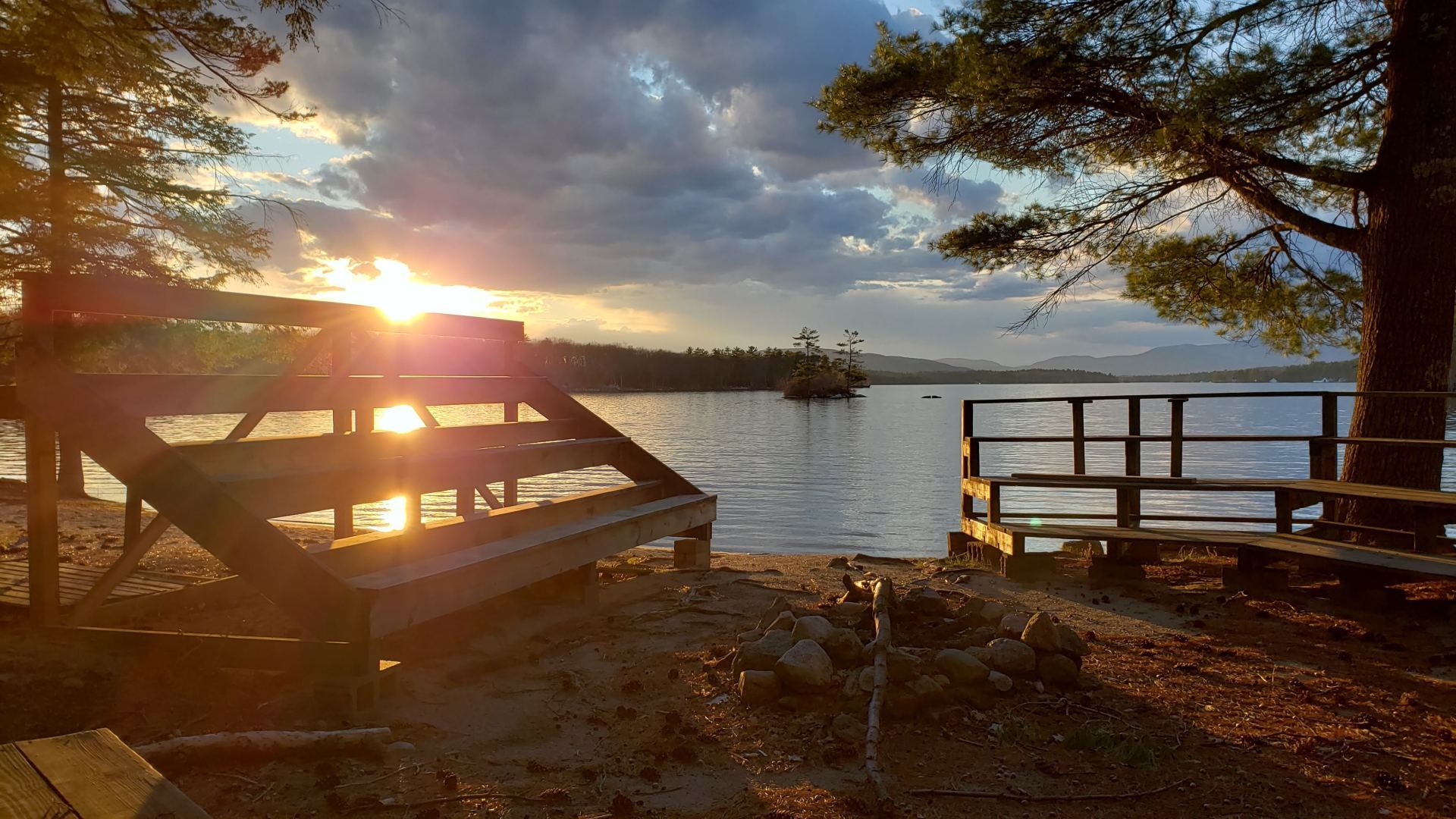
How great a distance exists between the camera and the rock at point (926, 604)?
5090 millimetres

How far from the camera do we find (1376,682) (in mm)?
4316

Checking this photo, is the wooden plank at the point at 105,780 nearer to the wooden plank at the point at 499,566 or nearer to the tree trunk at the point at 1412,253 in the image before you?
the wooden plank at the point at 499,566

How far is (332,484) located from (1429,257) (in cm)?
917

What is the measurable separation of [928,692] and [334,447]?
370 centimetres

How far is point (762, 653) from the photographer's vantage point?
4168 mm

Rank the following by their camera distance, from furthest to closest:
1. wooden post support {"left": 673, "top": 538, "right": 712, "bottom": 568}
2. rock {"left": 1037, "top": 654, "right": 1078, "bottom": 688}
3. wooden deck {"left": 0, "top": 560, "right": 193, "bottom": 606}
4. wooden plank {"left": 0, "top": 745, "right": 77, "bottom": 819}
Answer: wooden post support {"left": 673, "top": 538, "right": 712, "bottom": 568} → wooden deck {"left": 0, "top": 560, "right": 193, "bottom": 606} → rock {"left": 1037, "top": 654, "right": 1078, "bottom": 688} → wooden plank {"left": 0, "top": 745, "right": 77, "bottom": 819}

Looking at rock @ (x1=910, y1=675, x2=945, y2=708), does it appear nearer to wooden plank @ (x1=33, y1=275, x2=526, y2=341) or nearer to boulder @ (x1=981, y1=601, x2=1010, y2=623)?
boulder @ (x1=981, y1=601, x2=1010, y2=623)

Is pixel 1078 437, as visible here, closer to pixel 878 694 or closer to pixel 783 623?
pixel 783 623

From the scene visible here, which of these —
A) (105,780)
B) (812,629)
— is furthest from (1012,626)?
(105,780)

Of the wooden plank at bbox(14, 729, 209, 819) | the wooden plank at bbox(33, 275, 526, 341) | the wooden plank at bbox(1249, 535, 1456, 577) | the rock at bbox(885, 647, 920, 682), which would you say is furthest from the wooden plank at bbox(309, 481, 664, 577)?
the wooden plank at bbox(1249, 535, 1456, 577)

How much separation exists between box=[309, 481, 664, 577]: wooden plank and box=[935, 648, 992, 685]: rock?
Answer: 9.18 feet

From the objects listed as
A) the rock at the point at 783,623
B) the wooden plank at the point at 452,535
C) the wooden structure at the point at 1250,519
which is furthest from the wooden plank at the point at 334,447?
the wooden structure at the point at 1250,519

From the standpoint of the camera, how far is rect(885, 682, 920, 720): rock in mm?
3672

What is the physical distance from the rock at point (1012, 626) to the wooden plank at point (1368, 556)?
295cm
